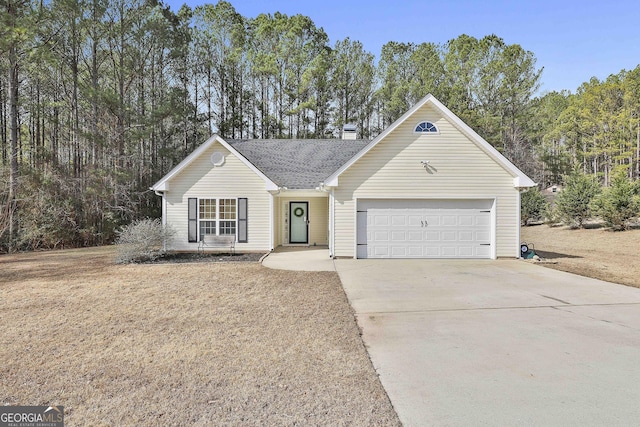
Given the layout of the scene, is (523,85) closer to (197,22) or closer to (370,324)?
(197,22)

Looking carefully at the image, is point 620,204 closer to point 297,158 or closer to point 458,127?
point 458,127

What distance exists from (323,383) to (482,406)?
1.45 meters

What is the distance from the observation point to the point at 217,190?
45.8ft

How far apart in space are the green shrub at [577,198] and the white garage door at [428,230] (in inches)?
454

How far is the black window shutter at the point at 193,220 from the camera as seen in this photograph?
545 inches

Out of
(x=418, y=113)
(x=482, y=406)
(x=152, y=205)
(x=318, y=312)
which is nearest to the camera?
(x=482, y=406)

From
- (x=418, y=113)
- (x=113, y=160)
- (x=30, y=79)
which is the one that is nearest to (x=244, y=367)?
(x=418, y=113)

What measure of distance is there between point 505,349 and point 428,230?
806cm

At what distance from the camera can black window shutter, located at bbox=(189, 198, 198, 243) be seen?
45.4ft

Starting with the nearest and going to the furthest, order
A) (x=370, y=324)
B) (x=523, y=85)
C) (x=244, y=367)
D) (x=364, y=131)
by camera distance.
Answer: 1. (x=244, y=367)
2. (x=370, y=324)
3. (x=523, y=85)
4. (x=364, y=131)

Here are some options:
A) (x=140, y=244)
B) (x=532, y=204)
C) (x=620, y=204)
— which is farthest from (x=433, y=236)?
(x=532, y=204)

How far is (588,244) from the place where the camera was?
16297 mm

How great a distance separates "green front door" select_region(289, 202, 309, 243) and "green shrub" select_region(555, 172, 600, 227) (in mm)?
15269

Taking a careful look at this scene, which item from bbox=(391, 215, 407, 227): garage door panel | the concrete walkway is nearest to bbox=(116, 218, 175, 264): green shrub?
the concrete walkway
